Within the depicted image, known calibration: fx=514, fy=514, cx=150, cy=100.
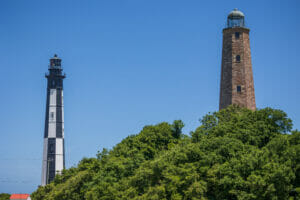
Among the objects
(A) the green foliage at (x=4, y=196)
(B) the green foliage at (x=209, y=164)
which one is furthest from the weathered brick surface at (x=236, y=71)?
(A) the green foliage at (x=4, y=196)

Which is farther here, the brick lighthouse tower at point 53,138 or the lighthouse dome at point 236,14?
the brick lighthouse tower at point 53,138

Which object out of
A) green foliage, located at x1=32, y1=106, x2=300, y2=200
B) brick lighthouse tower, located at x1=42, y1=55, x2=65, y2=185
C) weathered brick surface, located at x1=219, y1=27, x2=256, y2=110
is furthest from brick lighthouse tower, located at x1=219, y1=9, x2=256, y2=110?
brick lighthouse tower, located at x1=42, y1=55, x2=65, y2=185

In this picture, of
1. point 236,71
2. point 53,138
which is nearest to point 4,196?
point 53,138

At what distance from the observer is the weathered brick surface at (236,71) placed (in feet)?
159

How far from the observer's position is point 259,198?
94.9 feet

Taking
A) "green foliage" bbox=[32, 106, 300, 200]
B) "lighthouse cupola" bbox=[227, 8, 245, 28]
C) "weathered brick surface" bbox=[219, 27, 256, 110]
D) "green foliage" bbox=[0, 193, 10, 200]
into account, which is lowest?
"green foliage" bbox=[32, 106, 300, 200]

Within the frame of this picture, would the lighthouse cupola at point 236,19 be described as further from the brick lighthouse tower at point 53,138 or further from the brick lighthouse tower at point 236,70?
the brick lighthouse tower at point 53,138

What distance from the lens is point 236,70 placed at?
49.0 metres

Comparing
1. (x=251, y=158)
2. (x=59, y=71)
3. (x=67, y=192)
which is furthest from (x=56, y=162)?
(x=251, y=158)

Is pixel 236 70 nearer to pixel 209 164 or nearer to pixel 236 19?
pixel 236 19

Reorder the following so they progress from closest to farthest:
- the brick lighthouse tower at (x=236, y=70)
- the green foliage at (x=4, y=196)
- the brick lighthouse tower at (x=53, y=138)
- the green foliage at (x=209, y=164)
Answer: the green foliage at (x=209, y=164) < the brick lighthouse tower at (x=236, y=70) < the brick lighthouse tower at (x=53, y=138) < the green foliage at (x=4, y=196)

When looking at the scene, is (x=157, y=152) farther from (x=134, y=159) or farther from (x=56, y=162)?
(x=56, y=162)

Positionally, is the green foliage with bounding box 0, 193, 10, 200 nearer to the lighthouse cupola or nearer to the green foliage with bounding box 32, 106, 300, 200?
the green foliage with bounding box 32, 106, 300, 200

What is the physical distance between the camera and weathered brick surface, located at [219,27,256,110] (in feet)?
159
